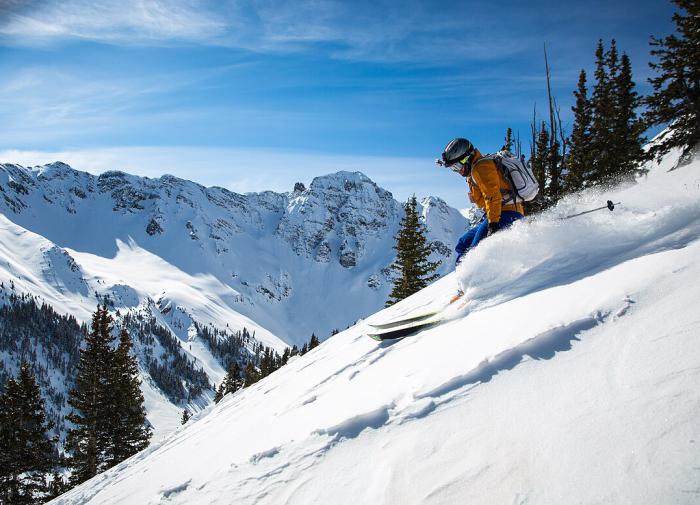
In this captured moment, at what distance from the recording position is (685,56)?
14812mm

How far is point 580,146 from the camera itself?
24578 mm

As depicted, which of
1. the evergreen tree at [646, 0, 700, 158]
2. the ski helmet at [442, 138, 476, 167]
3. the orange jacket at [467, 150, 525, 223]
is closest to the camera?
the orange jacket at [467, 150, 525, 223]

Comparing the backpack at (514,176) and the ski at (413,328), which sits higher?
the backpack at (514,176)

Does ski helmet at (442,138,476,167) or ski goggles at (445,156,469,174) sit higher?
ski helmet at (442,138,476,167)

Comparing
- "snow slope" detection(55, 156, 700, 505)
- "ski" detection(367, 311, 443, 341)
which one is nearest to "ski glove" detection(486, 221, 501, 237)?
"snow slope" detection(55, 156, 700, 505)

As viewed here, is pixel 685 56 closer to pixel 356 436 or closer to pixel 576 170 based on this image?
pixel 576 170

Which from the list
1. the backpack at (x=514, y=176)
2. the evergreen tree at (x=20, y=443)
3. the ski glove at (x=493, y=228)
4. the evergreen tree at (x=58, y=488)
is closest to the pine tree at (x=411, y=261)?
the backpack at (x=514, y=176)

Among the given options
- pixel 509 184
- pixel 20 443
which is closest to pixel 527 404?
pixel 509 184

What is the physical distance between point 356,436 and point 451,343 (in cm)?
152

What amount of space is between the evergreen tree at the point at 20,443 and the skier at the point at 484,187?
22052 millimetres

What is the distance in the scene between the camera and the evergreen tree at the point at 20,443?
18.7m

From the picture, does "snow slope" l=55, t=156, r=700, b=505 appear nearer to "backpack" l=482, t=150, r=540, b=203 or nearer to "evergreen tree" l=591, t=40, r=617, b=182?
"backpack" l=482, t=150, r=540, b=203

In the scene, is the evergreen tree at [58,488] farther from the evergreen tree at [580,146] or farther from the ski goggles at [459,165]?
the evergreen tree at [580,146]

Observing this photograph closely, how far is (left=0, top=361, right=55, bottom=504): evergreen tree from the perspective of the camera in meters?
18.7
